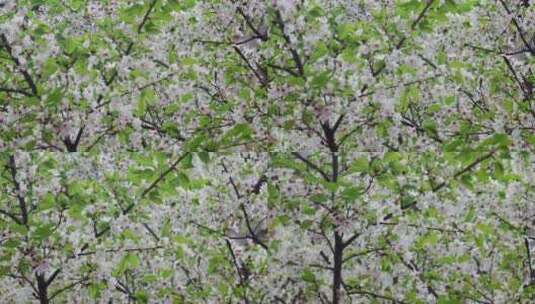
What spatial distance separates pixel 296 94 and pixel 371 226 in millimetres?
1107

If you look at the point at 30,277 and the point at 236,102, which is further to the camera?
the point at 236,102

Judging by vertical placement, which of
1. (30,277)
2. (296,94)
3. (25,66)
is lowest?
(30,277)

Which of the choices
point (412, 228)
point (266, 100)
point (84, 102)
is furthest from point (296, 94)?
point (84, 102)

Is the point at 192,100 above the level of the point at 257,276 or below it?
above

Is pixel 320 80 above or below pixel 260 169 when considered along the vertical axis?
above

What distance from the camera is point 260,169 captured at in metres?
5.32

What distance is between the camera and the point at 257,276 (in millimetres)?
5289

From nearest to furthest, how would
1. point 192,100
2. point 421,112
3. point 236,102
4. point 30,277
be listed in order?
1. point 30,277
2. point 236,102
3. point 192,100
4. point 421,112

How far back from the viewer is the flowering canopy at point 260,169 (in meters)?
4.96

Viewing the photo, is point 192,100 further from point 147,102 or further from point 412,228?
point 412,228

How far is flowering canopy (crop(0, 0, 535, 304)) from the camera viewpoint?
195 inches

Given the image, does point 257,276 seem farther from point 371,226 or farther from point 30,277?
point 30,277

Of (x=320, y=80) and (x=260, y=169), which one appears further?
(x=260, y=169)

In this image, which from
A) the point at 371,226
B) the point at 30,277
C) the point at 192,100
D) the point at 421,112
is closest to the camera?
the point at 371,226
